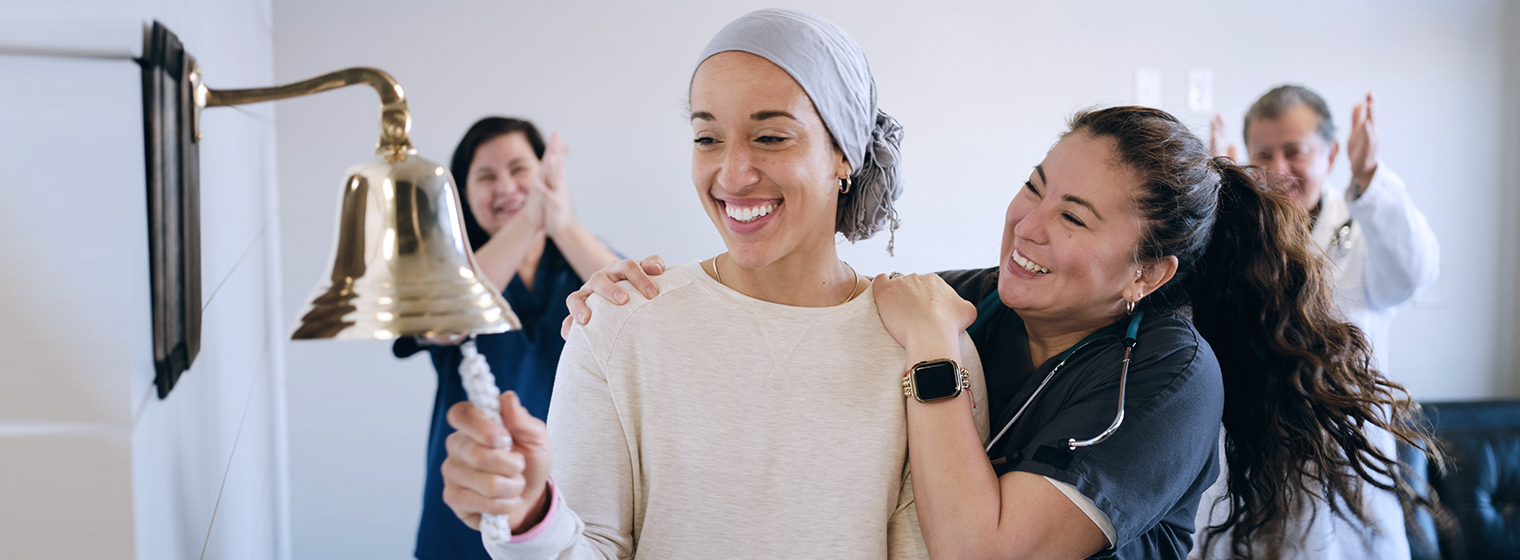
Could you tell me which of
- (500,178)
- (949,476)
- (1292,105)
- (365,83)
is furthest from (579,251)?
(1292,105)

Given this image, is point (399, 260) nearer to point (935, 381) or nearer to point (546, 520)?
point (546, 520)

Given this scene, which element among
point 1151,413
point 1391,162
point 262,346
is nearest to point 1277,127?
point 1391,162

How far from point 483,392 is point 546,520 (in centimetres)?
24

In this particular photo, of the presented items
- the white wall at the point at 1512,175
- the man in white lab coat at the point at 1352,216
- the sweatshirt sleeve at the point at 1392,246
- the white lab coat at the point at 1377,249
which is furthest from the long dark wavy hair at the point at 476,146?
the white wall at the point at 1512,175

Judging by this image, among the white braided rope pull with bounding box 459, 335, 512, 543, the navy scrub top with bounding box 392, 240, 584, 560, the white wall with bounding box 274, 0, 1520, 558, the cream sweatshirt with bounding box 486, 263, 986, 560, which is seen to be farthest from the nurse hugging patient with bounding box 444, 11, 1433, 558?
the white wall with bounding box 274, 0, 1520, 558

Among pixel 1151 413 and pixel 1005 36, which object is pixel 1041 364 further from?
pixel 1005 36

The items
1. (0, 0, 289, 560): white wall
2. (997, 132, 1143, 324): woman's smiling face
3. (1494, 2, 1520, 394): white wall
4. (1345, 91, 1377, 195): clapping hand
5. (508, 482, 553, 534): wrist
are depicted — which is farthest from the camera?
(1494, 2, 1520, 394): white wall

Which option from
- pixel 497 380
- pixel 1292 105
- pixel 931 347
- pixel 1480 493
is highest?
pixel 1292 105

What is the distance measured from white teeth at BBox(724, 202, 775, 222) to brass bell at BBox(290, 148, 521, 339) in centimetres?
52

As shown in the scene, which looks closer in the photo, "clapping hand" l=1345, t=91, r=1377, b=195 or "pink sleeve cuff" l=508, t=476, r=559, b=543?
"pink sleeve cuff" l=508, t=476, r=559, b=543

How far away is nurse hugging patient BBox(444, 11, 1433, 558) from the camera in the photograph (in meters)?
1.07

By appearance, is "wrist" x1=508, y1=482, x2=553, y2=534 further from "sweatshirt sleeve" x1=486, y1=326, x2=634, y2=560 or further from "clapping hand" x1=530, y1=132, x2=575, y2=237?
"clapping hand" x1=530, y1=132, x2=575, y2=237

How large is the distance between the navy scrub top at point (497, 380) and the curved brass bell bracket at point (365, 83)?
150cm

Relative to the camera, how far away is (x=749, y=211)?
1.10 metres
